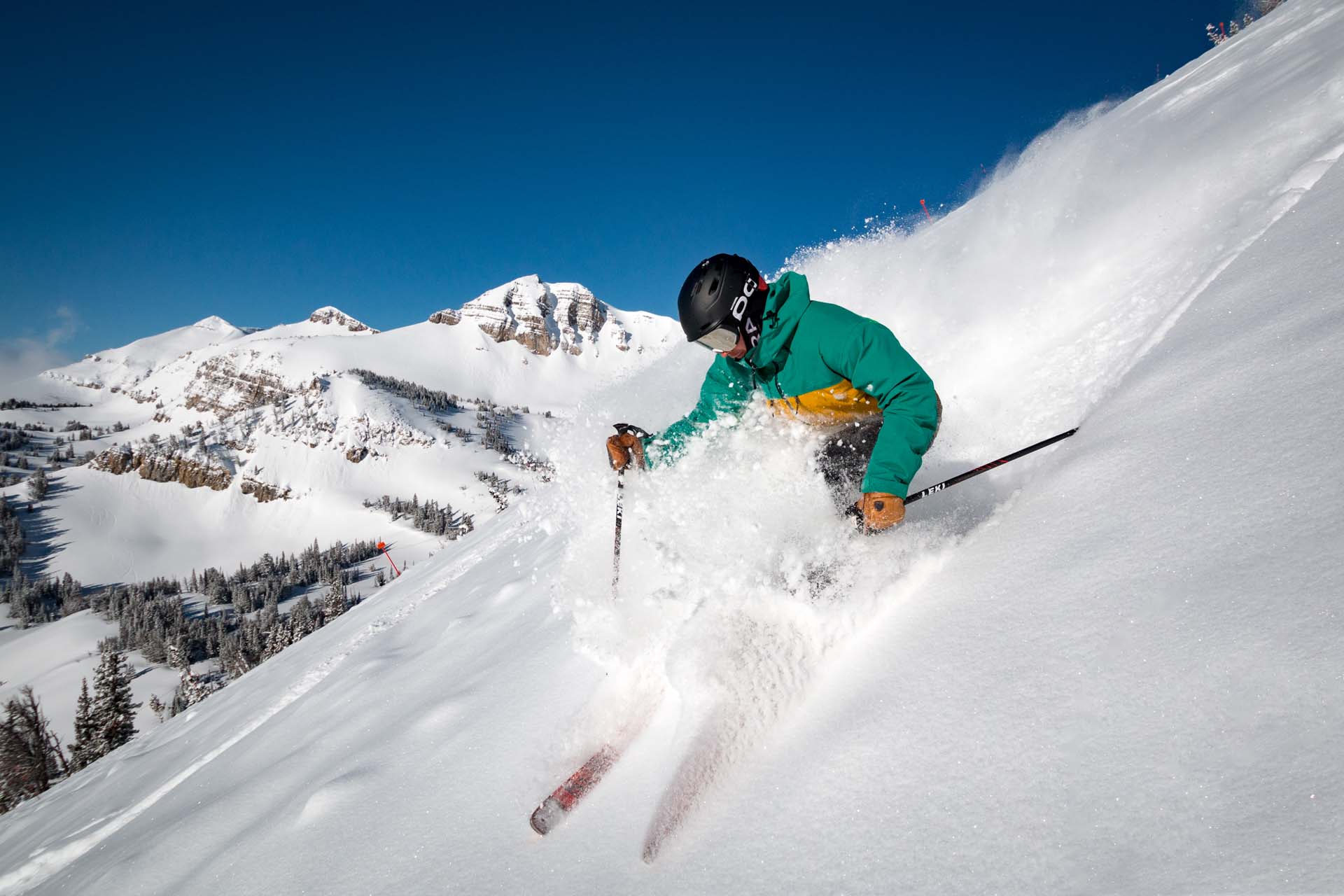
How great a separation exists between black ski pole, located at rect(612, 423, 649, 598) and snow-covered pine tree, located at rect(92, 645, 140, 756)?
35.4 metres

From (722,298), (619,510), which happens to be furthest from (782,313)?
(619,510)

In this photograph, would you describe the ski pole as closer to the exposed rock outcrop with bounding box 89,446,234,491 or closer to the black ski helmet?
the black ski helmet

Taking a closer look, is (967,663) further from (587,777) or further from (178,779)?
(178,779)

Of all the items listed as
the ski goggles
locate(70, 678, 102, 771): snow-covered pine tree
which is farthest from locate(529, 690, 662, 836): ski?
locate(70, 678, 102, 771): snow-covered pine tree

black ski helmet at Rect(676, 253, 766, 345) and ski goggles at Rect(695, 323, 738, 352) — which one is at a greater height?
black ski helmet at Rect(676, 253, 766, 345)

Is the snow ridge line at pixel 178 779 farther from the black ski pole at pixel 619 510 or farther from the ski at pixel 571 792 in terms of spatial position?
the ski at pixel 571 792

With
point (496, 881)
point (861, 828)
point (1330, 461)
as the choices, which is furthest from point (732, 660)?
point (1330, 461)

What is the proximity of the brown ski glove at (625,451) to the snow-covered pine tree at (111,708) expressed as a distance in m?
35.5

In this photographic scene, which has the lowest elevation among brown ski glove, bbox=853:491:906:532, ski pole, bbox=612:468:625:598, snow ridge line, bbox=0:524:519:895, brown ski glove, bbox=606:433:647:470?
snow ridge line, bbox=0:524:519:895

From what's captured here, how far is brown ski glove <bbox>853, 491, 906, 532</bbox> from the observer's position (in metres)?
2.80

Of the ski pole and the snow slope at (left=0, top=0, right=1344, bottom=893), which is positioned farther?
the ski pole

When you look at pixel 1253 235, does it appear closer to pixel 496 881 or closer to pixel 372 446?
pixel 496 881

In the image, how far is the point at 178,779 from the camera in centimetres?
656

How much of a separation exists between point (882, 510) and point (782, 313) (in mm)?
1211
